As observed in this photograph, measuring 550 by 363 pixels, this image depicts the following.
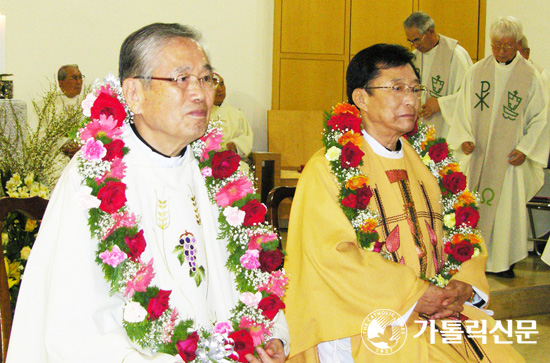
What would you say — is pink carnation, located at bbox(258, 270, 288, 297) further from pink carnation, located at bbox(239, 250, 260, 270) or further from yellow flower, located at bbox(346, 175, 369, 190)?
yellow flower, located at bbox(346, 175, 369, 190)

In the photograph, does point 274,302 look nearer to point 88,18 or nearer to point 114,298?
point 114,298

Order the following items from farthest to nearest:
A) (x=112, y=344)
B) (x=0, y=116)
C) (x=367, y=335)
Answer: (x=0, y=116) → (x=367, y=335) → (x=112, y=344)

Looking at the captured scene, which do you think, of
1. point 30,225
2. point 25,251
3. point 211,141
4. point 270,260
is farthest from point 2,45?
point 270,260

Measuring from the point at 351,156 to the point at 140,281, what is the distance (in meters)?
1.28

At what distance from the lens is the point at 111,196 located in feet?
7.02

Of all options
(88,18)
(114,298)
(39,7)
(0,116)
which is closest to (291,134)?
(88,18)

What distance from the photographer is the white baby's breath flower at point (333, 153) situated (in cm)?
308

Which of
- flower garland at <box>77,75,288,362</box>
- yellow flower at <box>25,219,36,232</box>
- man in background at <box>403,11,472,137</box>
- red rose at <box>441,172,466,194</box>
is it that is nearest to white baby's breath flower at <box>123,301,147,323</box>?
flower garland at <box>77,75,288,362</box>

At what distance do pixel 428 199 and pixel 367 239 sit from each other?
1.95 ft

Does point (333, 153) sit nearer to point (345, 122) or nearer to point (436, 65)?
point (345, 122)

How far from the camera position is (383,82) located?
3223 mm

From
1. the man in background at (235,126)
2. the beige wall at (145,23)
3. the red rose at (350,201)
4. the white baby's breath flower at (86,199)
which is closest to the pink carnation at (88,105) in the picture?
the white baby's breath flower at (86,199)

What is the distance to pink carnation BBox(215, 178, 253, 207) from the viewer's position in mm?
2574

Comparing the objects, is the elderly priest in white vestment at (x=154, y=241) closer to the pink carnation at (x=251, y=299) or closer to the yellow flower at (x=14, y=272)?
the pink carnation at (x=251, y=299)
